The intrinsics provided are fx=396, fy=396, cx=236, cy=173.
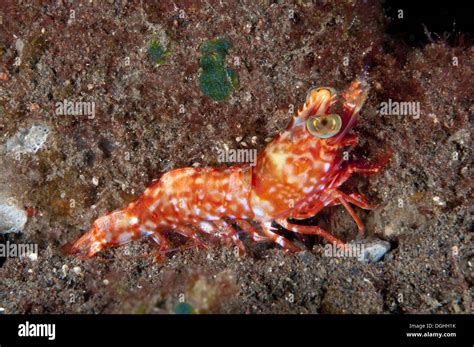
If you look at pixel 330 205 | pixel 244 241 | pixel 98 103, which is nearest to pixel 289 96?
pixel 330 205

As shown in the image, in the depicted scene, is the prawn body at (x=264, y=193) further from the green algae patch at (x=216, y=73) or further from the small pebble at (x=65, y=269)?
the green algae patch at (x=216, y=73)

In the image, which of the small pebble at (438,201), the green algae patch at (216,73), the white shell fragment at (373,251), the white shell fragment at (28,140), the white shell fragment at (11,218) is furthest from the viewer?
the white shell fragment at (11,218)

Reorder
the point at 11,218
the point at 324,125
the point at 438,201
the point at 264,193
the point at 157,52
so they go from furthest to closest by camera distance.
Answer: the point at 11,218
the point at 264,193
the point at 157,52
the point at 438,201
the point at 324,125

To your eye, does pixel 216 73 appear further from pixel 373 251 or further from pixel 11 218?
pixel 11 218

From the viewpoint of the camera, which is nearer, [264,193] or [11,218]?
[264,193]

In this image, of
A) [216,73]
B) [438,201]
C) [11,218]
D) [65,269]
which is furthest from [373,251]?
[11,218]

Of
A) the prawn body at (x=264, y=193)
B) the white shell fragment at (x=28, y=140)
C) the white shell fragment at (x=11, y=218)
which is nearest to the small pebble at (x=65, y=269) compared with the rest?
the prawn body at (x=264, y=193)

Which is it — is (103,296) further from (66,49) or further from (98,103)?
(66,49)

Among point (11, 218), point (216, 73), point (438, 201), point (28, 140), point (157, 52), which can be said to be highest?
point (157, 52)
